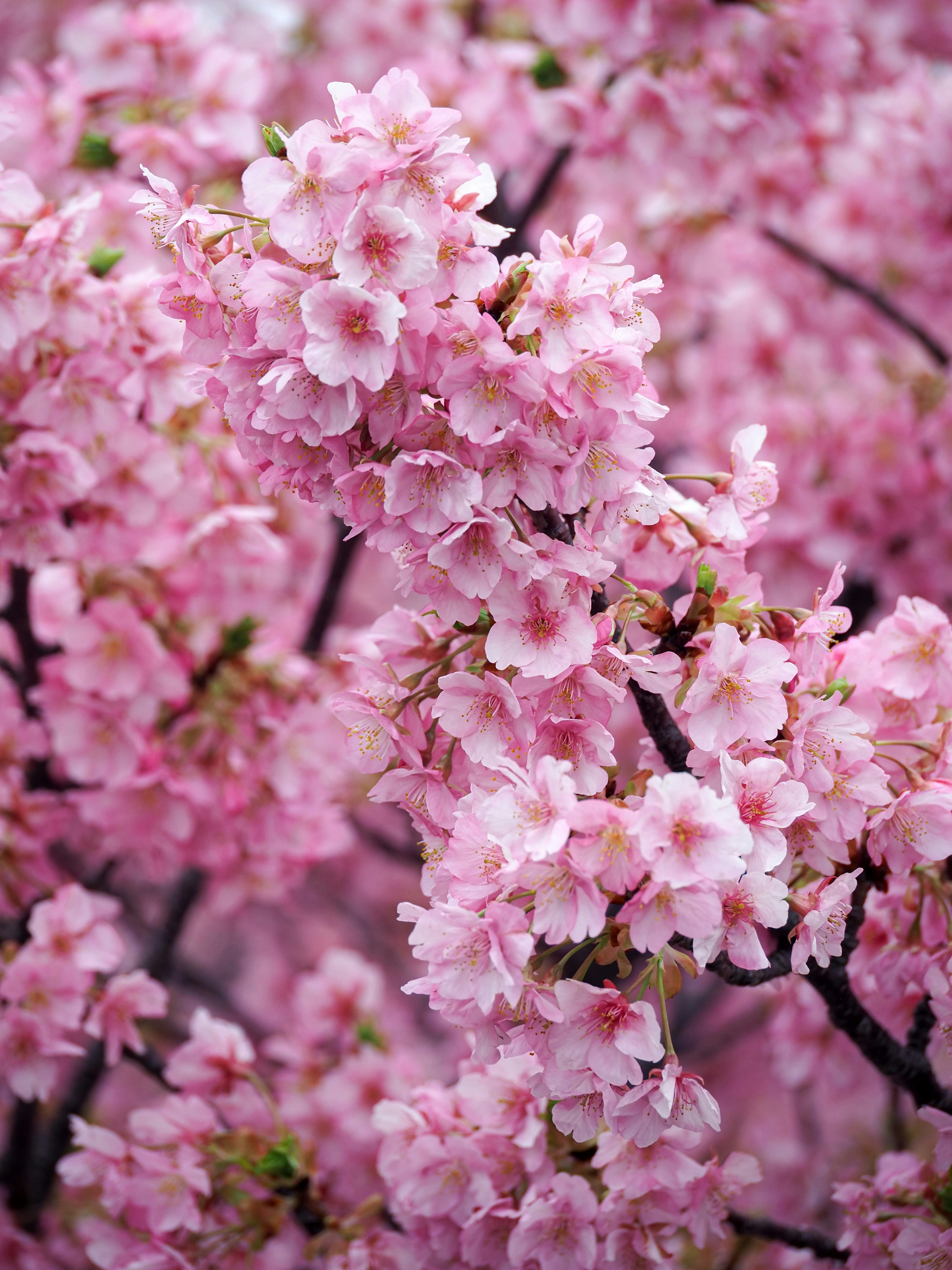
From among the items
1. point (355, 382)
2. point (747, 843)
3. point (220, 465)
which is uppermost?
point (355, 382)

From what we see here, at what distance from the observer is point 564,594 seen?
1163 millimetres

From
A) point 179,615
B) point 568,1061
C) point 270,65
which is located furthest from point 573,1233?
point 270,65

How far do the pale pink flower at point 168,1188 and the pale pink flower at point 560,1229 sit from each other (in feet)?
1.85

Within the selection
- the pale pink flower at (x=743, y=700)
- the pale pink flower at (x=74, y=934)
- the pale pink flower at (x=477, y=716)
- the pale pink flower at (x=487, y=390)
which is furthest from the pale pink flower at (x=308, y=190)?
the pale pink flower at (x=74, y=934)

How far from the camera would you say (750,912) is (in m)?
1.15

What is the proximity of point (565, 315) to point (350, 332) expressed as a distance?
23cm

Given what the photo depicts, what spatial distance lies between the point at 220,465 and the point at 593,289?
1322 millimetres

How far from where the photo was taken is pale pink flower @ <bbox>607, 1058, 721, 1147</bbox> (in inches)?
44.9

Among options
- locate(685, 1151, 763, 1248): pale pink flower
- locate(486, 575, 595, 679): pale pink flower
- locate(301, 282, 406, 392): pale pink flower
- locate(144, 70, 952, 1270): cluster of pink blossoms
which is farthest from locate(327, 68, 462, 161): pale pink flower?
locate(685, 1151, 763, 1248): pale pink flower

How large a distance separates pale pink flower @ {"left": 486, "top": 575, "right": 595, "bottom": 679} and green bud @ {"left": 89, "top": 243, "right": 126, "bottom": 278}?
116 centimetres

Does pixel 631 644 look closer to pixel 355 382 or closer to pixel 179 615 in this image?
pixel 355 382

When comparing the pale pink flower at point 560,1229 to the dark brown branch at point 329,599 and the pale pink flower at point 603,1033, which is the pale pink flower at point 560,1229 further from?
the dark brown branch at point 329,599

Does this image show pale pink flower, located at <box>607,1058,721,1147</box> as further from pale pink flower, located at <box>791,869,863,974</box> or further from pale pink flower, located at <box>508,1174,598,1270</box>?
pale pink flower, located at <box>508,1174,598,1270</box>

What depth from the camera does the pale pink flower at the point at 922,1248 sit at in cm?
141
